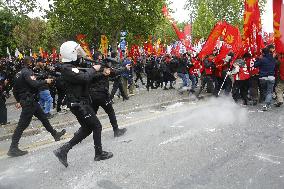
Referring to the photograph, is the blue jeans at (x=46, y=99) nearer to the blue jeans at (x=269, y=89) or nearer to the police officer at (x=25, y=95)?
the police officer at (x=25, y=95)

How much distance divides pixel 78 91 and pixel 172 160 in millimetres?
1728

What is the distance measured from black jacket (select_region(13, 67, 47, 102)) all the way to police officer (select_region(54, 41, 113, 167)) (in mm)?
1424

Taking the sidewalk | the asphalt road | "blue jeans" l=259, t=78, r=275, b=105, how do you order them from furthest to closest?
"blue jeans" l=259, t=78, r=275, b=105, the sidewalk, the asphalt road

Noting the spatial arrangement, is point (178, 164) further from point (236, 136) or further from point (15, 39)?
point (15, 39)

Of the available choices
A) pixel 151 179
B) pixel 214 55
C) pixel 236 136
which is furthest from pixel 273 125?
pixel 214 55

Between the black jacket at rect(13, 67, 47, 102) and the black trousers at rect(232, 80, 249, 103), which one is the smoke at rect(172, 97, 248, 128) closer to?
the black trousers at rect(232, 80, 249, 103)

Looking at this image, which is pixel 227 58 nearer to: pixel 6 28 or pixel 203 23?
pixel 6 28

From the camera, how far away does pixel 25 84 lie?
741cm

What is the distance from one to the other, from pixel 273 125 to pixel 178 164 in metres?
3.42

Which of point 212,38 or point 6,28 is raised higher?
point 6,28

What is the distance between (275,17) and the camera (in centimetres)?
990

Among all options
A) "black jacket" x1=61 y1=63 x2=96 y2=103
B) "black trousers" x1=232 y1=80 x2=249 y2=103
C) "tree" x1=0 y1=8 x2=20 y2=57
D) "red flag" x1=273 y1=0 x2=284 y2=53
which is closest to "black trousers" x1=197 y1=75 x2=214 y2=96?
"black trousers" x1=232 y1=80 x2=249 y2=103

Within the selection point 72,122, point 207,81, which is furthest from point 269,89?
point 72,122

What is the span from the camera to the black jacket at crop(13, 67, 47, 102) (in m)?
7.28
